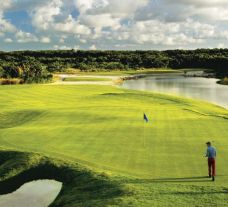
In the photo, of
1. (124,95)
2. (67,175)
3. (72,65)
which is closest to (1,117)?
(67,175)

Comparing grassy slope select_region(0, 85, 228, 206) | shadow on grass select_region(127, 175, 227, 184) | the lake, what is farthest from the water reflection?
the lake

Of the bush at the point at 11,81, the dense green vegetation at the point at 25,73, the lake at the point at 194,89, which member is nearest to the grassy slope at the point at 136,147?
the lake at the point at 194,89

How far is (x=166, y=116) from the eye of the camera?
110 ft

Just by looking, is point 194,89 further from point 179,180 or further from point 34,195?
point 34,195

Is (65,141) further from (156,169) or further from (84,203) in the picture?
(84,203)

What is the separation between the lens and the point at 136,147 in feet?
69.5

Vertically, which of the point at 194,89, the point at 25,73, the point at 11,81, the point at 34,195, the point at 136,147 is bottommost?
the point at 194,89

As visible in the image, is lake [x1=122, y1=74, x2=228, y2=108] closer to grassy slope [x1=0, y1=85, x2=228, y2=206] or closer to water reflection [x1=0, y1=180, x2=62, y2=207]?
grassy slope [x1=0, y1=85, x2=228, y2=206]

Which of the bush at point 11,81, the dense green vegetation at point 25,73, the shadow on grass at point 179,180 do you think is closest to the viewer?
the shadow on grass at point 179,180

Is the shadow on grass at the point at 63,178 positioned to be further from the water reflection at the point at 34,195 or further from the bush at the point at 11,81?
the bush at the point at 11,81

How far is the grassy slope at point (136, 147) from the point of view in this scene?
1455cm

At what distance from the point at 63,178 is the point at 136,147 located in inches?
191

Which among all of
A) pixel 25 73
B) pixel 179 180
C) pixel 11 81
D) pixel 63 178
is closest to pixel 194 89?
pixel 25 73

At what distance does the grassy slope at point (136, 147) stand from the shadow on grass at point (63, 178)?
0.35 meters
